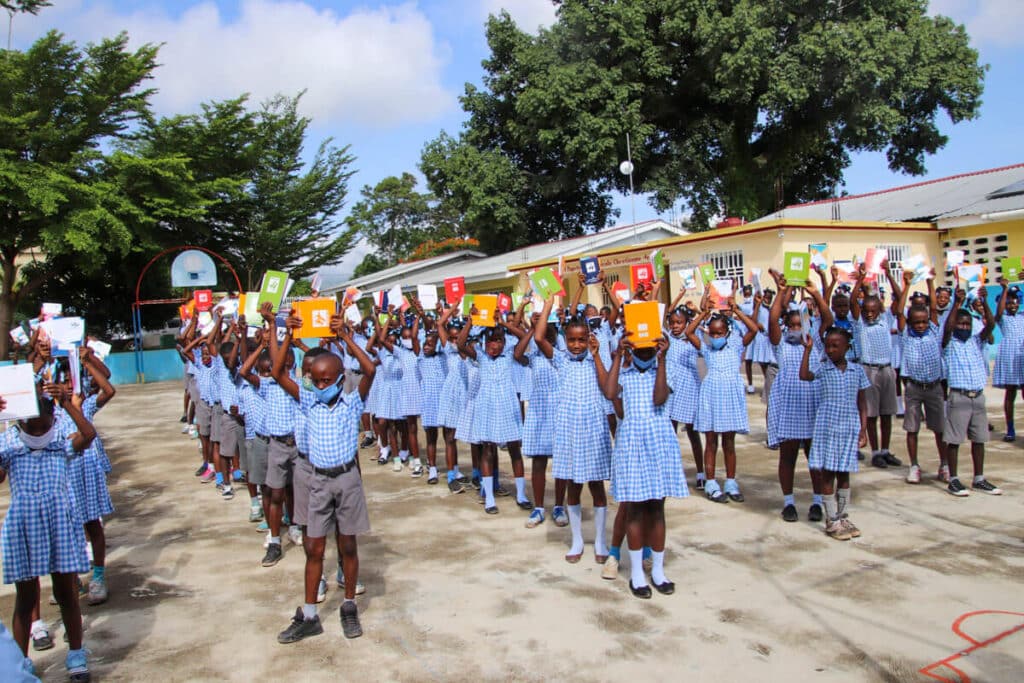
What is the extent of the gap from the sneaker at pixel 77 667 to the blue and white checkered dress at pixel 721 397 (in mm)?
5056

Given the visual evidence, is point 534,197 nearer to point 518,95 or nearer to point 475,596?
point 518,95

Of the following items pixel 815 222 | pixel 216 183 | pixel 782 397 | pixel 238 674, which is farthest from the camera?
pixel 216 183

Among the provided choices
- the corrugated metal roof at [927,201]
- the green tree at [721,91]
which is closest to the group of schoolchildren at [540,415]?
the corrugated metal roof at [927,201]

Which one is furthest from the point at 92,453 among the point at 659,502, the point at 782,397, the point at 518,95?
the point at 518,95

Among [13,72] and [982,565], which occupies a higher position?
[13,72]

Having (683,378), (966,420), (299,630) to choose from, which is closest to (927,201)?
(966,420)

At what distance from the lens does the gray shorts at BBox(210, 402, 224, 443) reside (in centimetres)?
770

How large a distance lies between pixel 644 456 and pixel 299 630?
90.7 inches

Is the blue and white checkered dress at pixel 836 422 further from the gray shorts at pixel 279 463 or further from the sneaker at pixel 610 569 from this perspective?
the gray shorts at pixel 279 463

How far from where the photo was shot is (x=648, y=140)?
2991cm

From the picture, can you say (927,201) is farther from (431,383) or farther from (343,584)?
(343,584)

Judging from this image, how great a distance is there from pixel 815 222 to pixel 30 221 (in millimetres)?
22418

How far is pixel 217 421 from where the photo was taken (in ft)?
25.7

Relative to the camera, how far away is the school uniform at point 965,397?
21.1 feet
